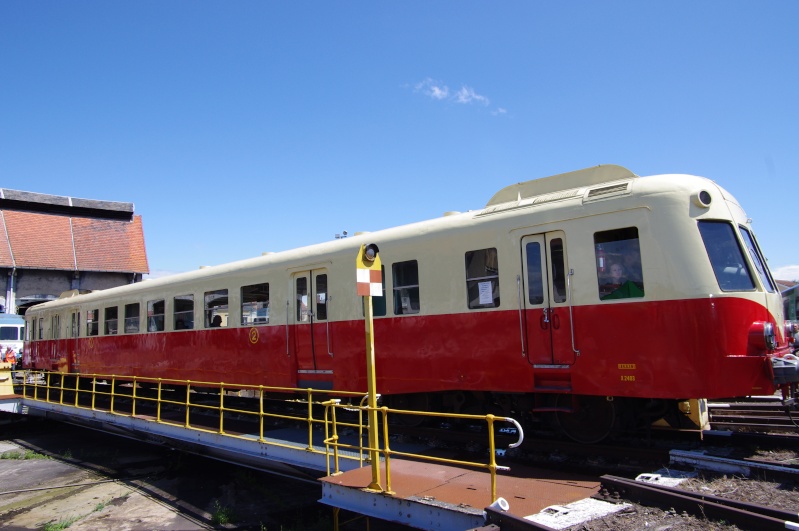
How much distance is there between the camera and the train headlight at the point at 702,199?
6609 mm

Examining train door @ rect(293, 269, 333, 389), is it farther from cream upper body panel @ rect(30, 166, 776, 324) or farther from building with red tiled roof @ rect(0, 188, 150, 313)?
building with red tiled roof @ rect(0, 188, 150, 313)

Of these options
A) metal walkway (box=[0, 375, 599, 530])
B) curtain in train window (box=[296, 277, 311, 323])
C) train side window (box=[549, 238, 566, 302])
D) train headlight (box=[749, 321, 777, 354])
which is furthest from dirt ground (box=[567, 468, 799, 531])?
curtain in train window (box=[296, 277, 311, 323])

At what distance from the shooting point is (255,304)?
11.7m

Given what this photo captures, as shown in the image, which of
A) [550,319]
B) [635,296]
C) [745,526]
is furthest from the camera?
[550,319]

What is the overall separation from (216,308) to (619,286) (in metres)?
9.01

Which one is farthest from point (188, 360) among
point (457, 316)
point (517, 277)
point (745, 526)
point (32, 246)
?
point (32, 246)

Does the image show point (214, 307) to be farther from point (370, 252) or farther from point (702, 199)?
point (702, 199)

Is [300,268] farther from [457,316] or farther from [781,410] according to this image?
[781,410]

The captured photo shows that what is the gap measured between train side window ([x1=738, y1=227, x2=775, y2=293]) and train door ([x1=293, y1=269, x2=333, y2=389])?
652 cm

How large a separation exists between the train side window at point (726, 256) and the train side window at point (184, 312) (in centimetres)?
1101

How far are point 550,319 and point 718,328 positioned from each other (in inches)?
74.7

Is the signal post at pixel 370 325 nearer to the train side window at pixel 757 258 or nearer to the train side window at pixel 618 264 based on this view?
the train side window at pixel 618 264

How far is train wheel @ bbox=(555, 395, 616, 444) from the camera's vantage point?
727 centimetres

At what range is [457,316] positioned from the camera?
823 centimetres
